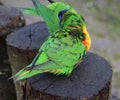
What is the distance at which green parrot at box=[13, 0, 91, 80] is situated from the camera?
84.0 inches

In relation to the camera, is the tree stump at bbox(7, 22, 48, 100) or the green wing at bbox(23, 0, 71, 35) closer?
the green wing at bbox(23, 0, 71, 35)

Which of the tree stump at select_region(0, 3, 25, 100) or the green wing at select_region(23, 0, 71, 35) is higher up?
the green wing at select_region(23, 0, 71, 35)

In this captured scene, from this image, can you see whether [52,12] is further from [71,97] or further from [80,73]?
[71,97]

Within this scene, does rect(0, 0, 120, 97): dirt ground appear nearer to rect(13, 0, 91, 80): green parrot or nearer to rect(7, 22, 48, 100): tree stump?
rect(7, 22, 48, 100): tree stump

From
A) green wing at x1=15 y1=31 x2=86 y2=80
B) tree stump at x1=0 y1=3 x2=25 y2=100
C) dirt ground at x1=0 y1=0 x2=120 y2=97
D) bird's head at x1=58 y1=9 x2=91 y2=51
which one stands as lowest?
dirt ground at x1=0 y1=0 x2=120 y2=97

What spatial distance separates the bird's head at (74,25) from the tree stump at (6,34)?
676 mm

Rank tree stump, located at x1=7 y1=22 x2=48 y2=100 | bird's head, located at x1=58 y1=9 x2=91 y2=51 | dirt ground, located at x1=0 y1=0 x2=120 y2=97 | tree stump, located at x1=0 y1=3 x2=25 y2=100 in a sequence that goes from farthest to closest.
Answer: dirt ground, located at x1=0 y1=0 x2=120 y2=97
tree stump, located at x1=0 y1=3 x2=25 y2=100
tree stump, located at x1=7 y1=22 x2=48 y2=100
bird's head, located at x1=58 y1=9 x2=91 y2=51

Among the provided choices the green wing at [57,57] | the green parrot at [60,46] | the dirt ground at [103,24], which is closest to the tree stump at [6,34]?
the green parrot at [60,46]

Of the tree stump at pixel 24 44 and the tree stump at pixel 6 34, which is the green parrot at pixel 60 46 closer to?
the tree stump at pixel 24 44

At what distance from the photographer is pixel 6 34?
2977mm

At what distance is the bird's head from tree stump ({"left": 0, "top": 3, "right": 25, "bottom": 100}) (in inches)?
26.6

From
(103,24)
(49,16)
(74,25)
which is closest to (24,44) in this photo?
(49,16)

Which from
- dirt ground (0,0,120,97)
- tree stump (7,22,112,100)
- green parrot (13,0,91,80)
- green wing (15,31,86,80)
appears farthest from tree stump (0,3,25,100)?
dirt ground (0,0,120,97)

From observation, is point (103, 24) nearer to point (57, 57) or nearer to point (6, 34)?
point (6, 34)
